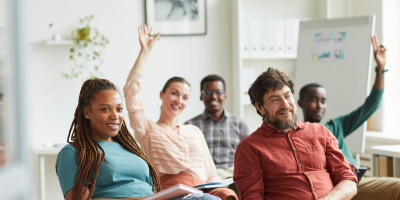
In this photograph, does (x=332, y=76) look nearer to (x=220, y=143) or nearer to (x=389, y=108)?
(x=389, y=108)

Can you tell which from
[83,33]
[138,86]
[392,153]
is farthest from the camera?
[83,33]

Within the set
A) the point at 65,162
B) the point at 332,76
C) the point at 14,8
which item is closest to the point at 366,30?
the point at 332,76

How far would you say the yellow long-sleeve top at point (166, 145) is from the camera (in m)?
2.79

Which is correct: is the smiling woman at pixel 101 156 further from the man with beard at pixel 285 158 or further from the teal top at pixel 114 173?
the man with beard at pixel 285 158

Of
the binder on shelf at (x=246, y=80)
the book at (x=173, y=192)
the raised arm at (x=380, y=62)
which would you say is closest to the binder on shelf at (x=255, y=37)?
the binder on shelf at (x=246, y=80)

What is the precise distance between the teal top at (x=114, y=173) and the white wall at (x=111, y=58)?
2185 millimetres

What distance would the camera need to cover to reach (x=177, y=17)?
459 cm

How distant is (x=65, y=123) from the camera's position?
14.5 feet

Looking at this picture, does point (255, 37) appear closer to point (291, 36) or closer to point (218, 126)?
point (291, 36)

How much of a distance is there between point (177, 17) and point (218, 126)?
131 centimetres

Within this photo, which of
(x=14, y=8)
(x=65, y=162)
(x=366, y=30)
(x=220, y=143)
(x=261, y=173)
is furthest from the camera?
(x=366, y=30)

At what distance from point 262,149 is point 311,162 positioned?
22 cm

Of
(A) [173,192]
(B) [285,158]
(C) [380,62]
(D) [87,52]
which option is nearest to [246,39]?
(D) [87,52]

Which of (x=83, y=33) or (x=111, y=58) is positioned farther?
(x=111, y=58)
